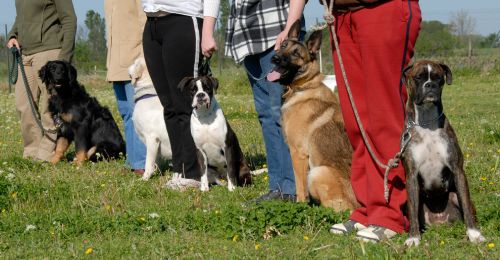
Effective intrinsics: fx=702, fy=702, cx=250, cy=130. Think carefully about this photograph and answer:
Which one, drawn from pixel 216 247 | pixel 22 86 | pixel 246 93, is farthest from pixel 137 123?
pixel 246 93

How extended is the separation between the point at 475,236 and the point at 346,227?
34.5 inches

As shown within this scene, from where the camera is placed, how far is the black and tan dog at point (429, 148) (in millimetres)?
4488

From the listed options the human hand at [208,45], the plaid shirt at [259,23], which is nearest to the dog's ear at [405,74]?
the plaid shirt at [259,23]

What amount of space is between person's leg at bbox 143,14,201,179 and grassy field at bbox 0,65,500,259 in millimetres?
432

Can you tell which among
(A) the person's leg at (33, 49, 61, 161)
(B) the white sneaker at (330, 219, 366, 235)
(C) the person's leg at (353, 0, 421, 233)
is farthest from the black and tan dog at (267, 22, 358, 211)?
(A) the person's leg at (33, 49, 61, 161)

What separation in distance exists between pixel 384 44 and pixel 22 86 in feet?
21.8

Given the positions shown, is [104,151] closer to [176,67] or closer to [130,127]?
[130,127]

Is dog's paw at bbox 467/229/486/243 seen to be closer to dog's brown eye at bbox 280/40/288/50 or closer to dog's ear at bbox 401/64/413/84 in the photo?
dog's ear at bbox 401/64/413/84

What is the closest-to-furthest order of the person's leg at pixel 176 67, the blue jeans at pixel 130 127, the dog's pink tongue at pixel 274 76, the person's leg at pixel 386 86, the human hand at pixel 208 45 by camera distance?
the person's leg at pixel 386 86, the dog's pink tongue at pixel 274 76, the human hand at pixel 208 45, the person's leg at pixel 176 67, the blue jeans at pixel 130 127

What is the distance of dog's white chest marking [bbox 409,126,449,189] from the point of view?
14.9 ft

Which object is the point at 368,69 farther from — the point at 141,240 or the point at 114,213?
the point at 114,213

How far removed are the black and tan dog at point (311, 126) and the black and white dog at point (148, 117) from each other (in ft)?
8.89

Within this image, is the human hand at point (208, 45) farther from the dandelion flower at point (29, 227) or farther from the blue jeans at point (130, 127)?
Result: the blue jeans at point (130, 127)

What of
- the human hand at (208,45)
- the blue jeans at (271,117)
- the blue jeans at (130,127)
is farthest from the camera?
the blue jeans at (130,127)
